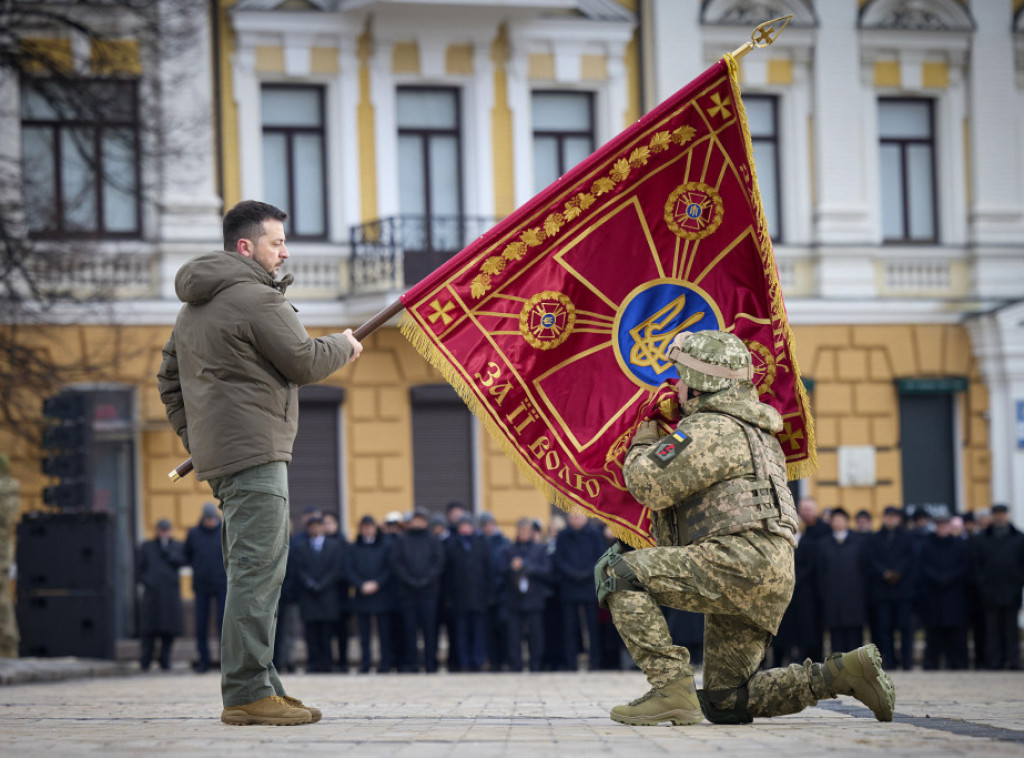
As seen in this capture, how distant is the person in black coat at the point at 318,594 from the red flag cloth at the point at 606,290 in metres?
10.4

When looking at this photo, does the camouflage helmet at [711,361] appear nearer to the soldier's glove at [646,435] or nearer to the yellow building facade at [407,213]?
the soldier's glove at [646,435]

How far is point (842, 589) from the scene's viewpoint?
18.1m

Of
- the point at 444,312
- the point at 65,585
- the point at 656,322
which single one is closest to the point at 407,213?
the point at 65,585

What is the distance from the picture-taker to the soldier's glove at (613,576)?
699 centimetres

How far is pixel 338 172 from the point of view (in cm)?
2400

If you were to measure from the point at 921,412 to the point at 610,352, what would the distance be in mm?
18339

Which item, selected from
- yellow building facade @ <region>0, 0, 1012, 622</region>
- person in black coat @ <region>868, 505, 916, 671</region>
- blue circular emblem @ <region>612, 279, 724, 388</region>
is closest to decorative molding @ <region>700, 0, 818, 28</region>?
yellow building facade @ <region>0, 0, 1012, 622</region>

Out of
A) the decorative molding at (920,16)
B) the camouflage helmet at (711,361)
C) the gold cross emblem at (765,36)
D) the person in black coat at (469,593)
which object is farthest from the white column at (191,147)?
the camouflage helmet at (711,361)

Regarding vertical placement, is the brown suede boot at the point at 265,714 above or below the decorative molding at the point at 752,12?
below

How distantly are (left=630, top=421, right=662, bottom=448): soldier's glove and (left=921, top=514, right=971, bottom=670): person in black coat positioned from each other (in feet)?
A: 39.7

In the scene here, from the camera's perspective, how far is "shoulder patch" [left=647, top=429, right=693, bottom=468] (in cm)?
690

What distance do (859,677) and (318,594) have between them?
1211 cm

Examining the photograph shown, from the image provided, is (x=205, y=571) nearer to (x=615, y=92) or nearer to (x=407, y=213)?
(x=407, y=213)

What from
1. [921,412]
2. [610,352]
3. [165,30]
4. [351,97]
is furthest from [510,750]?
[921,412]
